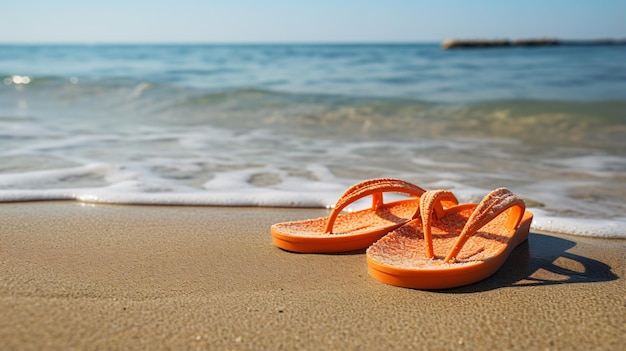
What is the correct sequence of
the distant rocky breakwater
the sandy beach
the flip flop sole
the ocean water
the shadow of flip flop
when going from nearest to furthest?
the sandy beach → the flip flop sole → the shadow of flip flop → the ocean water → the distant rocky breakwater

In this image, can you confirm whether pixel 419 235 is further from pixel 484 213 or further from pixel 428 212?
pixel 484 213

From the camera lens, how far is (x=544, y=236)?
2.51 metres

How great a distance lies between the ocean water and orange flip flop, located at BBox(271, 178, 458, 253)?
1.95ft

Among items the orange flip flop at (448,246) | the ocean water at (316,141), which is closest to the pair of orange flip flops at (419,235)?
the orange flip flop at (448,246)

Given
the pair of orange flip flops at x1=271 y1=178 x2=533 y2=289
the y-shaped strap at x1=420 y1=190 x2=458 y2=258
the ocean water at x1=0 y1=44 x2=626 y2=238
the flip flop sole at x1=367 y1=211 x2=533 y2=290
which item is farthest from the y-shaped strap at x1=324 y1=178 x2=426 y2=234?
the ocean water at x1=0 y1=44 x2=626 y2=238

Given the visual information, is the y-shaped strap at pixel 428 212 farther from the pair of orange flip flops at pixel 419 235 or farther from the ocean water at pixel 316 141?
the ocean water at pixel 316 141

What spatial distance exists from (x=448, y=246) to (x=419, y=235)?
4.8 inches

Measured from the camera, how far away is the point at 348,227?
7.73 feet

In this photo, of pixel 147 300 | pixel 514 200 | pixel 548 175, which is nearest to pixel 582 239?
pixel 514 200

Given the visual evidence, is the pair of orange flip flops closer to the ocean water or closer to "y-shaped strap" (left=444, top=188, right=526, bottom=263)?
"y-shaped strap" (left=444, top=188, right=526, bottom=263)

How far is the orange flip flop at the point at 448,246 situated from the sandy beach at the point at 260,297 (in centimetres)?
4

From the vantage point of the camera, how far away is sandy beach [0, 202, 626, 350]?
146 cm

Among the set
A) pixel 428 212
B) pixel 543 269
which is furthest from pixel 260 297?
pixel 543 269

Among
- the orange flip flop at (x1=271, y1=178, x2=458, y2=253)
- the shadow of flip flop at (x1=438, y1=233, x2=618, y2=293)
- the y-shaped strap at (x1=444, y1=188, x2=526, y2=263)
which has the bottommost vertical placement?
the shadow of flip flop at (x1=438, y1=233, x2=618, y2=293)
